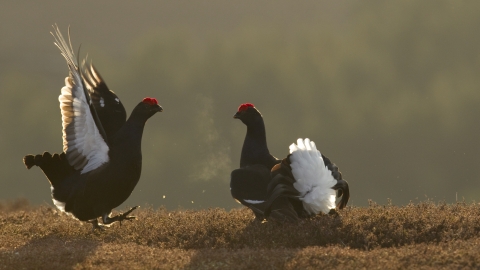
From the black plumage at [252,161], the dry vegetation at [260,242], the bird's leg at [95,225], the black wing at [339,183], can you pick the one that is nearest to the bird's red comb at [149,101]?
the black plumage at [252,161]

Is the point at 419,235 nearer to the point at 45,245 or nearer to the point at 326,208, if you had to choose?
the point at 326,208

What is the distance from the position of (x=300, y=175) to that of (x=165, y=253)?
2706 millimetres

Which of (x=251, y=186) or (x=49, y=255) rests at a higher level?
(x=251, y=186)

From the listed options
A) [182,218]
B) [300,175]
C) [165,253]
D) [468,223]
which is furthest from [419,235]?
[182,218]

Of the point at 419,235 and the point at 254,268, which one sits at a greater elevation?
the point at 419,235

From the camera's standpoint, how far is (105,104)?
12945 millimetres

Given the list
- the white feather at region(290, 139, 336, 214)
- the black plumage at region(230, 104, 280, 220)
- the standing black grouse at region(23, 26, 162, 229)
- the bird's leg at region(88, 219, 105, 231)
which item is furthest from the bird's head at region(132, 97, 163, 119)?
the white feather at region(290, 139, 336, 214)

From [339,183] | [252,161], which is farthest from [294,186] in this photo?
[252,161]

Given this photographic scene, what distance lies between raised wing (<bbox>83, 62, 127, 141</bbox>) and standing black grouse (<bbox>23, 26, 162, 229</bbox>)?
0.28 metres

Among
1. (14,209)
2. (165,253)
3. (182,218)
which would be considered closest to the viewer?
(165,253)

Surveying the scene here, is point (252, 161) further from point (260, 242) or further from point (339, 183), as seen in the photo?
point (260, 242)

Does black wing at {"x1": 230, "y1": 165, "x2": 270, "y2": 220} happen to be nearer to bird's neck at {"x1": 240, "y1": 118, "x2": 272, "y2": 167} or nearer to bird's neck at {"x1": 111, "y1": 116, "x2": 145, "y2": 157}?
bird's neck at {"x1": 240, "y1": 118, "x2": 272, "y2": 167}

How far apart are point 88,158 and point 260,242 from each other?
352cm

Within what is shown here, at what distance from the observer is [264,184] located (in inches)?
445
